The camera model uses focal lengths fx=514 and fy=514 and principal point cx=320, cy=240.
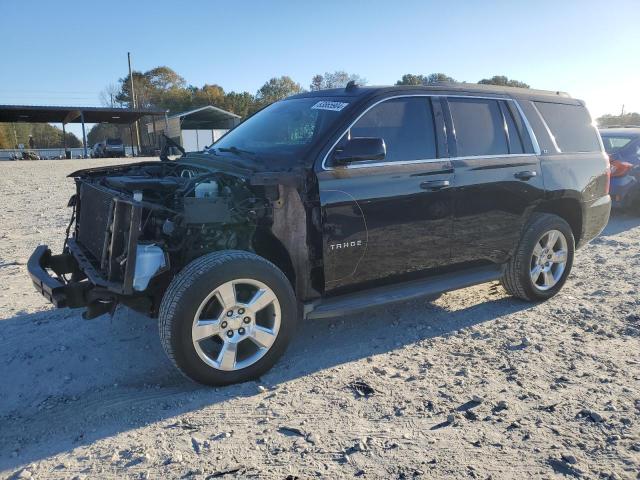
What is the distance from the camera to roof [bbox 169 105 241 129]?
50.0m

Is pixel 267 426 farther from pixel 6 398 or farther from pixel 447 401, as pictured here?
pixel 6 398

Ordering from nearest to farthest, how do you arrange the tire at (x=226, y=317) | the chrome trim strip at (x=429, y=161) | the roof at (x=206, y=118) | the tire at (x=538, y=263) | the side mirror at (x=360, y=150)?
1. the tire at (x=226, y=317)
2. the side mirror at (x=360, y=150)
3. the chrome trim strip at (x=429, y=161)
4. the tire at (x=538, y=263)
5. the roof at (x=206, y=118)

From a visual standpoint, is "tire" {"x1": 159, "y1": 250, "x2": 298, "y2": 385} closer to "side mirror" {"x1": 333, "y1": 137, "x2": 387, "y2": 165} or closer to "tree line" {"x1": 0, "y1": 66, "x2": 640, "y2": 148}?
"side mirror" {"x1": 333, "y1": 137, "x2": 387, "y2": 165}

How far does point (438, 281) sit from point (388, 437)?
180 cm

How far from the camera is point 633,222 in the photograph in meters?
9.55

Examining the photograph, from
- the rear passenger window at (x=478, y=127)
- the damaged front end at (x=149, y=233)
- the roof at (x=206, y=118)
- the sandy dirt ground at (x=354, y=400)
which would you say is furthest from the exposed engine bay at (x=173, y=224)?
the roof at (x=206, y=118)

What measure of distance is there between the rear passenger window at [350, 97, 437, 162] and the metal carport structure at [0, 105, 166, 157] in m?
40.1

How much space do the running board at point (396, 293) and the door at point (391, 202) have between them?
0.10 meters

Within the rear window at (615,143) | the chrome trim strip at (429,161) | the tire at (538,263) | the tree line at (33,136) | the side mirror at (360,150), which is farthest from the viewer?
the tree line at (33,136)

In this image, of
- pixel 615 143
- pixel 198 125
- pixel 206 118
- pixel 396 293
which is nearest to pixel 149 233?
pixel 396 293

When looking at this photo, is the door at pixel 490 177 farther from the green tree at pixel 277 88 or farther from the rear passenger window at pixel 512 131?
the green tree at pixel 277 88

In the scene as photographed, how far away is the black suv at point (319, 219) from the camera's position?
3.41 m

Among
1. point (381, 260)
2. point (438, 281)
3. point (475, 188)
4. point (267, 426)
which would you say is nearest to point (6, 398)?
point (267, 426)

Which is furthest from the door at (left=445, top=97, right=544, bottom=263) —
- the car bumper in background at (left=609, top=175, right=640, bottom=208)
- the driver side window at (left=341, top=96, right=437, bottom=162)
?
the car bumper in background at (left=609, top=175, right=640, bottom=208)
